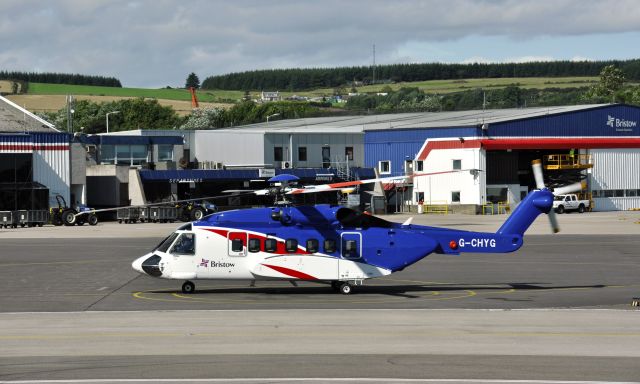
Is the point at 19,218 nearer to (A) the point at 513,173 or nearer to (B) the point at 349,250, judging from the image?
(A) the point at 513,173

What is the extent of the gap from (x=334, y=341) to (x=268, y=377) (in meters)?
4.09

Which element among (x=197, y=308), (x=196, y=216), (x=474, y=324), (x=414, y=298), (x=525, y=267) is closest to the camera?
(x=474, y=324)

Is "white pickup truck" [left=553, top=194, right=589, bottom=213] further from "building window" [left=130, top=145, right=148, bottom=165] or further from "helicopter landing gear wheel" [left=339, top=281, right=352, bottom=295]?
"helicopter landing gear wheel" [left=339, top=281, right=352, bottom=295]

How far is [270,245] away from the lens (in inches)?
1235

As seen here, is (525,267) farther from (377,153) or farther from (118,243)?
(377,153)

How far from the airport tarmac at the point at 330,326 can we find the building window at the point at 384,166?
51.9 metres

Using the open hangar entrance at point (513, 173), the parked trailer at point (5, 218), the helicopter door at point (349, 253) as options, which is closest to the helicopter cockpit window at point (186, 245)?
the helicopter door at point (349, 253)

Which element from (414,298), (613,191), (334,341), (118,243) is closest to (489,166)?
(613,191)

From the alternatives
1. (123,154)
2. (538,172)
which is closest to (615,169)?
(123,154)

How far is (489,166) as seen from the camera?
90.1m

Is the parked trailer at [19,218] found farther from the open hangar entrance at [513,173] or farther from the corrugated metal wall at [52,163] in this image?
the open hangar entrance at [513,173]

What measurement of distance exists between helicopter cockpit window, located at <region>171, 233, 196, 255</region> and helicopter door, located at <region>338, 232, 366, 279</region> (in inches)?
182

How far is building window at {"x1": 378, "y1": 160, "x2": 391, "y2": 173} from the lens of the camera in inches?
3716

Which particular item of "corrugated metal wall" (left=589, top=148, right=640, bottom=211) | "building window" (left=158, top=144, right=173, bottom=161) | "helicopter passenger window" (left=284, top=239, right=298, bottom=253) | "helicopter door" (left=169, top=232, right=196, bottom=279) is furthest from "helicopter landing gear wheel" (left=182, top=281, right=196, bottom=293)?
"corrugated metal wall" (left=589, top=148, right=640, bottom=211)
